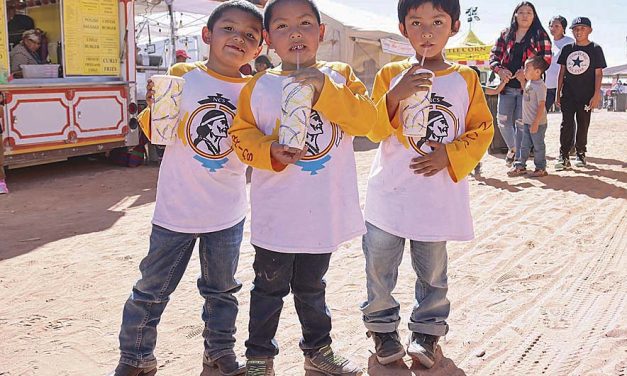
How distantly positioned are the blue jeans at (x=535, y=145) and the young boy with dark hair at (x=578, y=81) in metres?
0.67

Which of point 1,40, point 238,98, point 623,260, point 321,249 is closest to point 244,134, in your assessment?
point 238,98

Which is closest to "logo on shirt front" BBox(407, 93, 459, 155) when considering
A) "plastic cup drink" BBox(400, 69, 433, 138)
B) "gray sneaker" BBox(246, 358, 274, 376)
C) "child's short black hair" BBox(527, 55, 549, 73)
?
"plastic cup drink" BBox(400, 69, 433, 138)

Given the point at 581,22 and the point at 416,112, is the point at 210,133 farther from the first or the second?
the point at 581,22

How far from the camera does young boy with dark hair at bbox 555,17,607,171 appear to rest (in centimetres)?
751

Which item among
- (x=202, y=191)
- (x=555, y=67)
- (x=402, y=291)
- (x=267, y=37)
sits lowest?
(x=402, y=291)

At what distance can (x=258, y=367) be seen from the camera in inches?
96.2

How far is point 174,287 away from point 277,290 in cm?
44

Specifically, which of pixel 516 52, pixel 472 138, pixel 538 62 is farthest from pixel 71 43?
pixel 472 138

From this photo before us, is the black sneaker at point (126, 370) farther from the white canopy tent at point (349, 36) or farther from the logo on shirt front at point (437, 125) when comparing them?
the white canopy tent at point (349, 36)

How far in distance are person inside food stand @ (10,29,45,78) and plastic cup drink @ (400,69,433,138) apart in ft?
22.1

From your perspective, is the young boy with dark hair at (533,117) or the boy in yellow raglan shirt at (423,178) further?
the young boy with dark hair at (533,117)

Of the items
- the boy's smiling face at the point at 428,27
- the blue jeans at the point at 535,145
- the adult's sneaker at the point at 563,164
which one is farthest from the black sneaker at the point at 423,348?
the adult's sneaker at the point at 563,164

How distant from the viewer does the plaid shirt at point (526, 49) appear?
681cm

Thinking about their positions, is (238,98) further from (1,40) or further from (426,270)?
(1,40)
